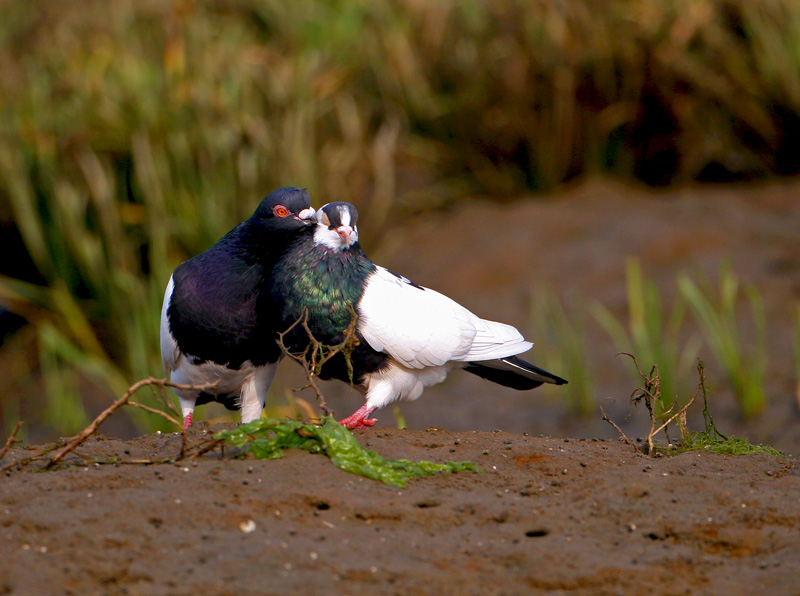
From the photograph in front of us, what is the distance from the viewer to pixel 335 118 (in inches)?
321

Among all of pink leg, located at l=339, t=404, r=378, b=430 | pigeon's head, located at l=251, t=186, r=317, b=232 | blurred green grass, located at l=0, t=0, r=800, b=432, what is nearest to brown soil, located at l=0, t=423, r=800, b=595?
pink leg, located at l=339, t=404, r=378, b=430

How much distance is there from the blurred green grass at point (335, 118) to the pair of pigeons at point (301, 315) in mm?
2211

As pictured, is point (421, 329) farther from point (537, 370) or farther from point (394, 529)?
point (394, 529)

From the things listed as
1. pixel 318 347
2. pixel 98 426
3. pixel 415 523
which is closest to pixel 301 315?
pixel 318 347

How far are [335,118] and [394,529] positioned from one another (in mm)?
6266

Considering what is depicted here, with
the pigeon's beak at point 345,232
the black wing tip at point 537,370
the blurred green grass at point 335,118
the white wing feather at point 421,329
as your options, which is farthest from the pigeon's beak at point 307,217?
the blurred green grass at point 335,118

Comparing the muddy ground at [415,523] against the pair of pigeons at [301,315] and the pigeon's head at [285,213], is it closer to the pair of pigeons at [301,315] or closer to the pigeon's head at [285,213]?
the pair of pigeons at [301,315]

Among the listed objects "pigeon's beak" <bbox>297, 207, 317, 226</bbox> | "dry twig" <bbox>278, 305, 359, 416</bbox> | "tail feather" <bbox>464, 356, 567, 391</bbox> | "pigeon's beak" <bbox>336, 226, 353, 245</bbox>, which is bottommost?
"tail feather" <bbox>464, 356, 567, 391</bbox>

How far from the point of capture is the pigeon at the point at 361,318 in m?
3.30


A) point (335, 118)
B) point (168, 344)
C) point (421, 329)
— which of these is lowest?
point (168, 344)

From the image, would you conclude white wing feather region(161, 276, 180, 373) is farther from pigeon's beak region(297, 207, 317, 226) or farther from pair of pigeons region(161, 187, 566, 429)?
pigeon's beak region(297, 207, 317, 226)

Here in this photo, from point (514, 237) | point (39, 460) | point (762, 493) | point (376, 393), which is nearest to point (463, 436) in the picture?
point (376, 393)

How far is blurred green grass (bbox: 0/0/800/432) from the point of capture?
22.1 feet

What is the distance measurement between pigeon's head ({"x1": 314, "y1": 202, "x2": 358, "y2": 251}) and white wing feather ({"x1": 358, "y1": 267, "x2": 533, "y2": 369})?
0.17 meters
